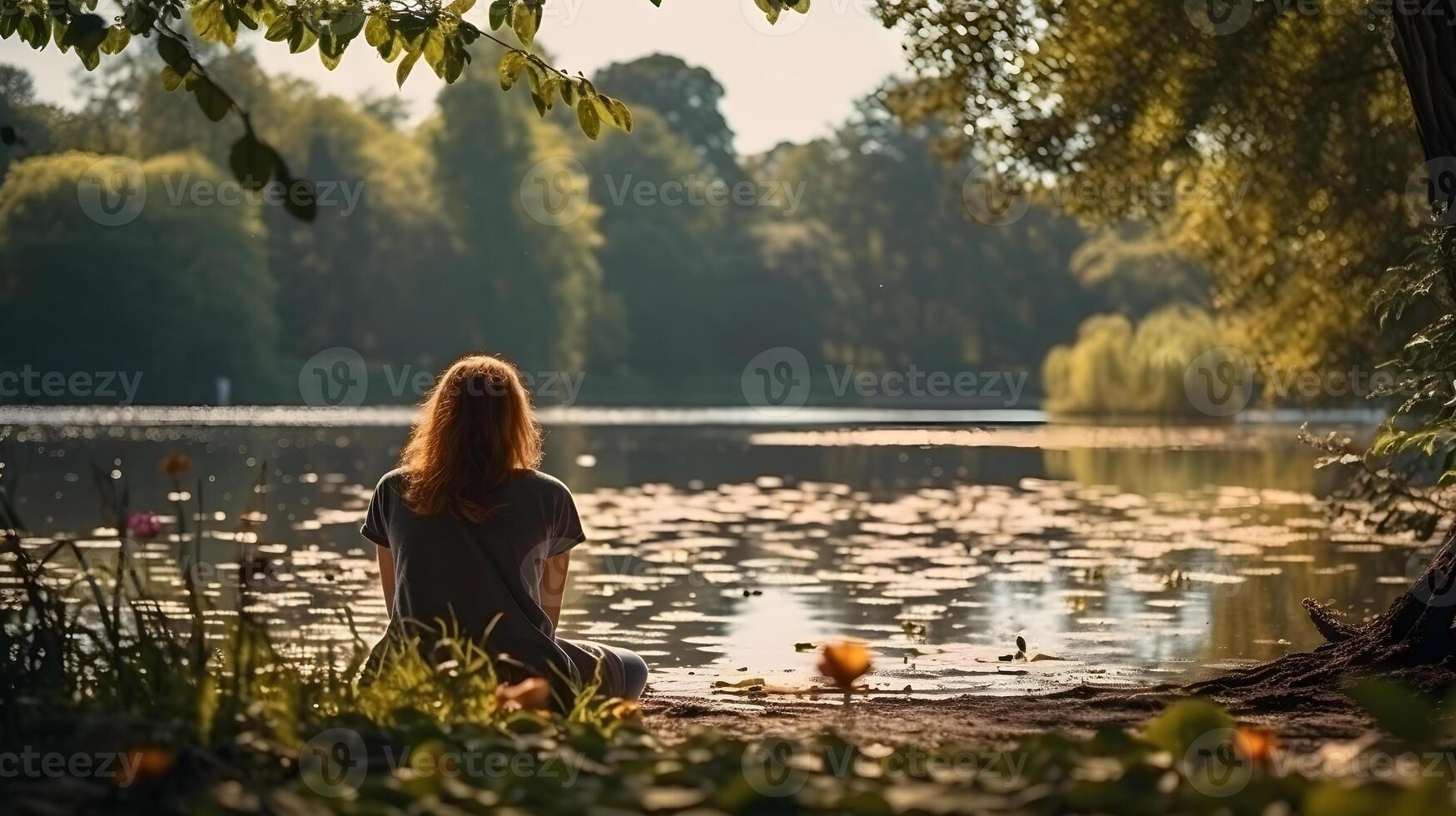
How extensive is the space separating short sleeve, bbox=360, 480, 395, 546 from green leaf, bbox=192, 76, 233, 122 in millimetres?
1477

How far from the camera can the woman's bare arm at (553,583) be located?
18.3ft

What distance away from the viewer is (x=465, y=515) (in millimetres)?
5273

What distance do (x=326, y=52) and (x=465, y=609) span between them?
1775 mm

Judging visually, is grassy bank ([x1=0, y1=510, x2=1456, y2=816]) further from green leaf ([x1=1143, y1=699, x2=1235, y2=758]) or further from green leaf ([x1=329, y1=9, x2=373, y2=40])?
green leaf ([x1=329, y1=9, x2=373, y2=40])

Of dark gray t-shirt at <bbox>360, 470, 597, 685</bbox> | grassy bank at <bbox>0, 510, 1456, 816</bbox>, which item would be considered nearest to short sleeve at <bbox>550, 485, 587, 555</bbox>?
dark gray t-shirt at <bbox>360, 470, 597, 685</bbox>

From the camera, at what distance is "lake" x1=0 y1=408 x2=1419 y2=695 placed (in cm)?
919

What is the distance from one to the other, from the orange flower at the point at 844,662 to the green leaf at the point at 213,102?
5.89ft

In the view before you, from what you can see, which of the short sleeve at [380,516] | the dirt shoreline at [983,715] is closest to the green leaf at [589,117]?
the short sleeve at [380,516]

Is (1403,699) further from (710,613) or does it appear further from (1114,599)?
(1114,599)

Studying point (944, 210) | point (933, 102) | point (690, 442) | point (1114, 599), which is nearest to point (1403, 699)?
point (1114, 599)

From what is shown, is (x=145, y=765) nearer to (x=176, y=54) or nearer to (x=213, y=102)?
(x=213, y=102)

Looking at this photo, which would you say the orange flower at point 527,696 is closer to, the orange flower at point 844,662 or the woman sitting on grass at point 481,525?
the woman sitting on grass at point 481,525

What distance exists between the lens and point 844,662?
3734 mm

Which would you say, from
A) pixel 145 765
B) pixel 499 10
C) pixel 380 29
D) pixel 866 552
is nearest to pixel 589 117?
pixel 499 10
